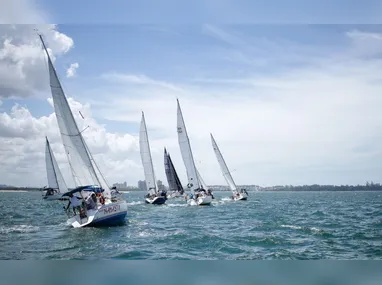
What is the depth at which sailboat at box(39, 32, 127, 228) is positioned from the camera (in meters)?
9.48

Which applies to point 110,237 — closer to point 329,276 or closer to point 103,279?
point 103,279

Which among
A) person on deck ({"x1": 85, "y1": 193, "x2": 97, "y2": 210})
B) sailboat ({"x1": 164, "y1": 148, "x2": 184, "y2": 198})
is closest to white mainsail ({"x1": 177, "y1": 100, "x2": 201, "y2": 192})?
person on deck ({"x1": 85, "y1": 193, "x2": 97, "y2": 210})

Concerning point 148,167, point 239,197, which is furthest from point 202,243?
point 239,197

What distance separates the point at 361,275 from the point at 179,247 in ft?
9.67

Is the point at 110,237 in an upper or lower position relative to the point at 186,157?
lower

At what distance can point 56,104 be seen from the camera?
938 cm

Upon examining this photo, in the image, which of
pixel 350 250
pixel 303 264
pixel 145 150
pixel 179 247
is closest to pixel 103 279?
pixel 179 247

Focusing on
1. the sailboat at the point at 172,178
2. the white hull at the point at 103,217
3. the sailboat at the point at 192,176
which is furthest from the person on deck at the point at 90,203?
the sailboat at the point at 172,178

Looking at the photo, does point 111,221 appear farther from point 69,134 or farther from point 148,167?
point 148,167

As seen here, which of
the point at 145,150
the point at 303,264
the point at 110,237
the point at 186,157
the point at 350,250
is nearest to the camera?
the point at 303,264

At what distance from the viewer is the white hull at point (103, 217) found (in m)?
9.48

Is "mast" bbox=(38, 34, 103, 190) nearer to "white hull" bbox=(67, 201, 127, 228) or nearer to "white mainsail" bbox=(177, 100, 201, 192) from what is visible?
"white hull" bbox=(67, 201, 127, 228)

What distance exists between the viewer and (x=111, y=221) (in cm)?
988

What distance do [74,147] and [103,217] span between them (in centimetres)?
209
